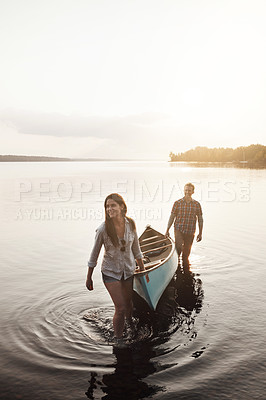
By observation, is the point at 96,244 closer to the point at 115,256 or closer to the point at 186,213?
the point at 115,256

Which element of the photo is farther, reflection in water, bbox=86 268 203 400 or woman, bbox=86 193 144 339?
woman, bbox=86 193 144 339

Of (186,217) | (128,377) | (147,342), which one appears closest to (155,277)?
(147,342)

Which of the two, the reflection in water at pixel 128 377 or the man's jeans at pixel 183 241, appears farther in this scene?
the man's jeans at pixel 183 241

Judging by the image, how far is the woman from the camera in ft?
A: 19.5

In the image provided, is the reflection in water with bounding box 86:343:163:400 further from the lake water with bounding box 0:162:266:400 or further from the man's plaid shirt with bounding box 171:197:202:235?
the man's plaid shirt with bounding box 171:197:202:235

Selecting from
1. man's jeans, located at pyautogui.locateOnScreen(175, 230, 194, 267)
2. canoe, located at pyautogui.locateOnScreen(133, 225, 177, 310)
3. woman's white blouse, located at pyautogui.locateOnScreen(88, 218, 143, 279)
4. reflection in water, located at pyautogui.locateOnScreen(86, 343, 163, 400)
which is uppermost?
woman's white blouse, located at pyautogui.locateOnScreen(88, 218, 143, 279)

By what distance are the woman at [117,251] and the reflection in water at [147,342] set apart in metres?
0.91

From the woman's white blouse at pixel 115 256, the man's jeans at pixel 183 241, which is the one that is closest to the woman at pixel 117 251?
the woman's white blouse at pixel 115 256

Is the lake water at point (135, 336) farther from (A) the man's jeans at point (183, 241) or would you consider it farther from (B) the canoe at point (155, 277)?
(A) the man's jeans at point (183, 241)

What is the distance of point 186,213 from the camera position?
36.1 feet

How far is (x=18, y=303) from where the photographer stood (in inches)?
372

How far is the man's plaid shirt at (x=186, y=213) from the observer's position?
36.1ft

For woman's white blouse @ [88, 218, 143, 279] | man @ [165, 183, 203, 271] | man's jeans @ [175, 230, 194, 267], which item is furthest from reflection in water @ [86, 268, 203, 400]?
woman's white blouse @ [88, 218, 143, 279]

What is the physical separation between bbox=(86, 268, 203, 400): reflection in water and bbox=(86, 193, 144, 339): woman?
→ 3.00ft
